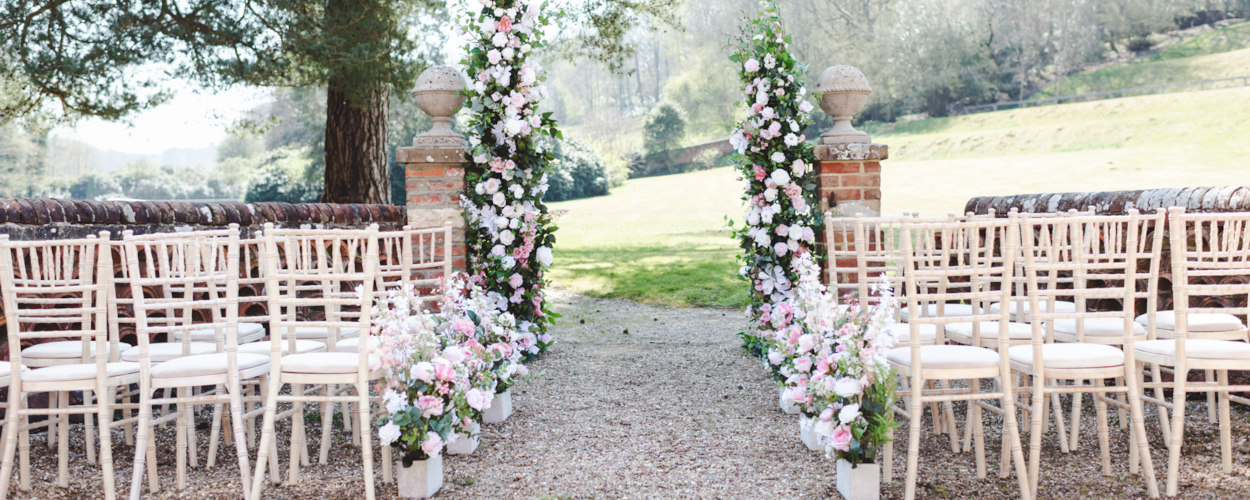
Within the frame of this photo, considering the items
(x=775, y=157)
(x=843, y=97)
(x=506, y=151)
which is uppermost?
(x=843, y=97)

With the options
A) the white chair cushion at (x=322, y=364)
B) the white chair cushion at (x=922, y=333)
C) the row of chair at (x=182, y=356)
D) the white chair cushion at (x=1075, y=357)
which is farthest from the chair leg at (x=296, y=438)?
the white chair cushion at (x=1075, y=357)

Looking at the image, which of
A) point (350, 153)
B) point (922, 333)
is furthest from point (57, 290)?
point (350, 153)

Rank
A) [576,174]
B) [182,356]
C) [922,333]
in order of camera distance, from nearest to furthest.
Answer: [182,356] → [922,333] → [576,174]

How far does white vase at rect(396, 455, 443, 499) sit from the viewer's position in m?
2.80

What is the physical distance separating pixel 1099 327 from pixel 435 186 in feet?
12.3

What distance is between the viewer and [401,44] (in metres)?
7.39

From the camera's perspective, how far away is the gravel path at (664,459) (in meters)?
2.83

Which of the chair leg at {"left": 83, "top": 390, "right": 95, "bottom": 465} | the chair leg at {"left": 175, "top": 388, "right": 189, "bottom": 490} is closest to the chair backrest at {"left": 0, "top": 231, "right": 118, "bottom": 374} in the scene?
the chair leg at {"left": 83, "top": 390, "right": 95, "bottom": 465}

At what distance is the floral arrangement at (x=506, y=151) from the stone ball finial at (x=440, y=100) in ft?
0.29

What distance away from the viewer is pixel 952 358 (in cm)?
261

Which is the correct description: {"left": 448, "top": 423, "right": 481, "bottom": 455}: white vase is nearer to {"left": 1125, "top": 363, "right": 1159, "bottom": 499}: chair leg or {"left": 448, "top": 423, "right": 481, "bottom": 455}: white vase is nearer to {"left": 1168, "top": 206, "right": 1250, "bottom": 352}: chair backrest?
{"left": 1125, "top": 363, "right": 1159, "bottom": 499}: chair leg

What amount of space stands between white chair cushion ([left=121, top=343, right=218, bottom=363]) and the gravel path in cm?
50

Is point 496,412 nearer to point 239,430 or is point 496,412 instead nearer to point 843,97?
point 239,430

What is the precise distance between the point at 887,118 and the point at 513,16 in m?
29.1
